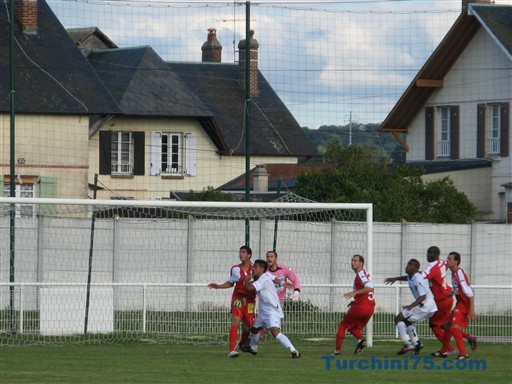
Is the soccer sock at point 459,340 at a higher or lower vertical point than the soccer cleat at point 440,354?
higher

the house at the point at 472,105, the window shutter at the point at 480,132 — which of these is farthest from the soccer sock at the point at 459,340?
the window shutter at the point at 480,132

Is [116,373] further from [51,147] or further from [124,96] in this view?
[124,96]

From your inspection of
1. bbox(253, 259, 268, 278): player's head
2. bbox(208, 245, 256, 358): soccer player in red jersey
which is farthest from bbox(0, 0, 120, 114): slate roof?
bbox(253, 259, 268, 278): player's head

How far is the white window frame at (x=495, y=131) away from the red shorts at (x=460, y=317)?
81.5ft

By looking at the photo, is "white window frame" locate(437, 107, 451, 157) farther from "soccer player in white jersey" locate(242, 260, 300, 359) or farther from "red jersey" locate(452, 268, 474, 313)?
"soccer player in white jersey" locate(242, 260, 300, 359)

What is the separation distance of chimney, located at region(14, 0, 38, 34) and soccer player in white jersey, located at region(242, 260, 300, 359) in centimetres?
2610

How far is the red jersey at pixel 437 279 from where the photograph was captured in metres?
18.9

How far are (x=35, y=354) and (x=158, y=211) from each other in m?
7.78

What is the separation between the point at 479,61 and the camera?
43562 millimetres

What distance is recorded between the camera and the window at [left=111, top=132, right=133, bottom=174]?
4684 centimetres

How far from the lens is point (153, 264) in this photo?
25656 mm

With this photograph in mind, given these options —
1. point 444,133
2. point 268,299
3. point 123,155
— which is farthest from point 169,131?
point 268,299

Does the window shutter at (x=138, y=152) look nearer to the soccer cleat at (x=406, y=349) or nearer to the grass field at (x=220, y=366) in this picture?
the grass field at (x=220, y=366)

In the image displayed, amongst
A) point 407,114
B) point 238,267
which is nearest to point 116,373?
point 238,267
